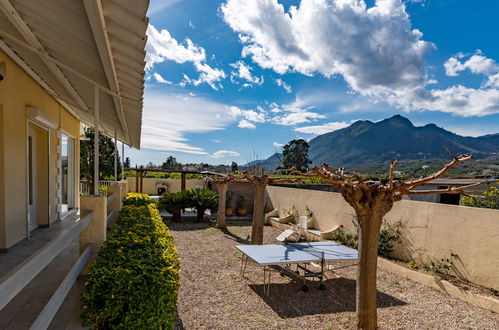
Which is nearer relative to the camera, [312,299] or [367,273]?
[367,273]

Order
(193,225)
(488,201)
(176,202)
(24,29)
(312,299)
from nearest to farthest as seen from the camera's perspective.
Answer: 1. (24,29)
2. (312,299)
3. (488,201)
4. (193,225)
5. (176,202)

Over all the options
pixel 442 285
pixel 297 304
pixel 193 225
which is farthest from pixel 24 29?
pixel 193 225

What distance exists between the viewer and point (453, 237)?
23.0ft

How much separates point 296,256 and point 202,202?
28.7 feet

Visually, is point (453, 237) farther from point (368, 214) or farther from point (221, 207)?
point (221, 207)

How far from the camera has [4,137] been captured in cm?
520

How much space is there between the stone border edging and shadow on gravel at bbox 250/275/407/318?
52.0 inches

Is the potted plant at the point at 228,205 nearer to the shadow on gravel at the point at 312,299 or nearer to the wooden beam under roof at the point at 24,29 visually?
the shadow on gravel at the point at 312,299

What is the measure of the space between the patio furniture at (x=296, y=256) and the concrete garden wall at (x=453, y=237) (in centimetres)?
204

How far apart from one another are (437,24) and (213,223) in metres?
15.0

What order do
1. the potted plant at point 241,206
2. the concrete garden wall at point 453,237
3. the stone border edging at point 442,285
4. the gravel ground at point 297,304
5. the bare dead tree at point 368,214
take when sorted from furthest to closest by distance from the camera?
1. the potted plant at point 241,206
2. the concrete garden wall at point 453,237
3. the stone border edging at point 442,285
4. the gravel ground at point 297,304
5. the bare dead tree at point 368,214

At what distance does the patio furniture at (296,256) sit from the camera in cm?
633

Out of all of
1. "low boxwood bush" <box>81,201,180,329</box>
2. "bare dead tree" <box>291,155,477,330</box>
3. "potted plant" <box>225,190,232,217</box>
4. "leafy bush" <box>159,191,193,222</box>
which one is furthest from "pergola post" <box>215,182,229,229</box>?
"low boxwood bush" <box>81,201,180,329</box>

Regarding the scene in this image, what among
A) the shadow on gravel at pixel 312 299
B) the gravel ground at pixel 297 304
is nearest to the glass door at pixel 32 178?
the gravel ground at pixel 297 304
